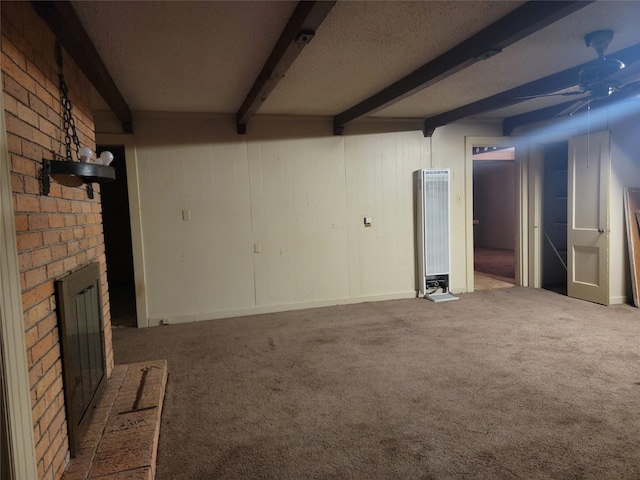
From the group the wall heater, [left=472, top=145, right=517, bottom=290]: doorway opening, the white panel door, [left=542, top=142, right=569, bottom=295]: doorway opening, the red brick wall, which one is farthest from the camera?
[left=472, top=145, right=517, bottom=290]: doorway opening

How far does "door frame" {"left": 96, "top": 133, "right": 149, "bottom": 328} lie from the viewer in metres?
4.03

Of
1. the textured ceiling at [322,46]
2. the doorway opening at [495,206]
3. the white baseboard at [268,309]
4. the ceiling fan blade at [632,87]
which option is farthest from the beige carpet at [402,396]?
the doorway opening at [495,206]

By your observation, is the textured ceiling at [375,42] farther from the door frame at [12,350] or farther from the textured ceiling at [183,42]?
the door frame at [12,350]

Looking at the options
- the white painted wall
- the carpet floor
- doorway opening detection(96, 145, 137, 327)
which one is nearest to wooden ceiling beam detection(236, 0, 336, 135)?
the white painted wall

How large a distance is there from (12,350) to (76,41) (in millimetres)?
1665

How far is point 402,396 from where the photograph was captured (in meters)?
2.47

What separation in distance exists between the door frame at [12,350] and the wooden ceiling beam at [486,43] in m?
2.53

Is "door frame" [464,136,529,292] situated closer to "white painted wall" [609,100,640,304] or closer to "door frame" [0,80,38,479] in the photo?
"white painted wall" [609,100,640,304]

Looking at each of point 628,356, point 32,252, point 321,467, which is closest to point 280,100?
point 32,252

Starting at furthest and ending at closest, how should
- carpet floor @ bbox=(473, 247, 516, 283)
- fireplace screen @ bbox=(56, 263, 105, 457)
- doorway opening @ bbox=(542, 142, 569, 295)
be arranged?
carpet floor @ bbox=(473, 247, 516, 283)
doorway opening @ bbox=(542, 142, 569, 295)
fireplace screen @ bbox=(56, 263, 105, 457)

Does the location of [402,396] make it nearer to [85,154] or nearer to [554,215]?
[85,154]

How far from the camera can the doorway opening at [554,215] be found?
5398mm

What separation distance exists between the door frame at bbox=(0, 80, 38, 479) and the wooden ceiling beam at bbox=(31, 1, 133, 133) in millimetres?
785

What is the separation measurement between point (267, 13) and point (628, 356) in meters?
3.53
